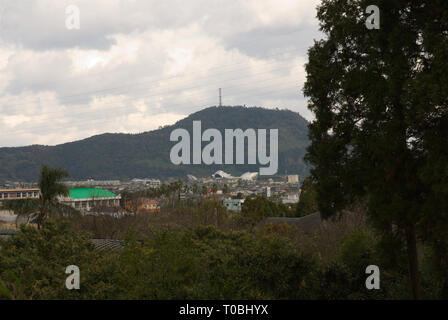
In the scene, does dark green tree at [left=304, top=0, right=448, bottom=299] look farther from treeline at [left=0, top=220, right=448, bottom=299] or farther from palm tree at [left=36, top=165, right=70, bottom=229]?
palm tree at [left=36, top=165, right=70, bottom=229]

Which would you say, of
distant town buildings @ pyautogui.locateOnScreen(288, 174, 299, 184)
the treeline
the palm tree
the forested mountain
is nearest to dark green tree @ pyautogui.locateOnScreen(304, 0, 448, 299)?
the treeline

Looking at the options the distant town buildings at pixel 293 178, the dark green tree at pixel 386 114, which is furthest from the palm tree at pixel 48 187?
the distant town buildings at pixel 293 178

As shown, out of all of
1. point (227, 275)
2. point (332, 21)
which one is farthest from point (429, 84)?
point (227, 275)

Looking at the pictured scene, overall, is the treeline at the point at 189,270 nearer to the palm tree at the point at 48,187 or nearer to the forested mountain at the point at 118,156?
the palm tree at the point at 48,187

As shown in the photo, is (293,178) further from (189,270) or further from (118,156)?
(189,270)

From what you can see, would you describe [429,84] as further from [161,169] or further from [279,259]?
[161,169]
